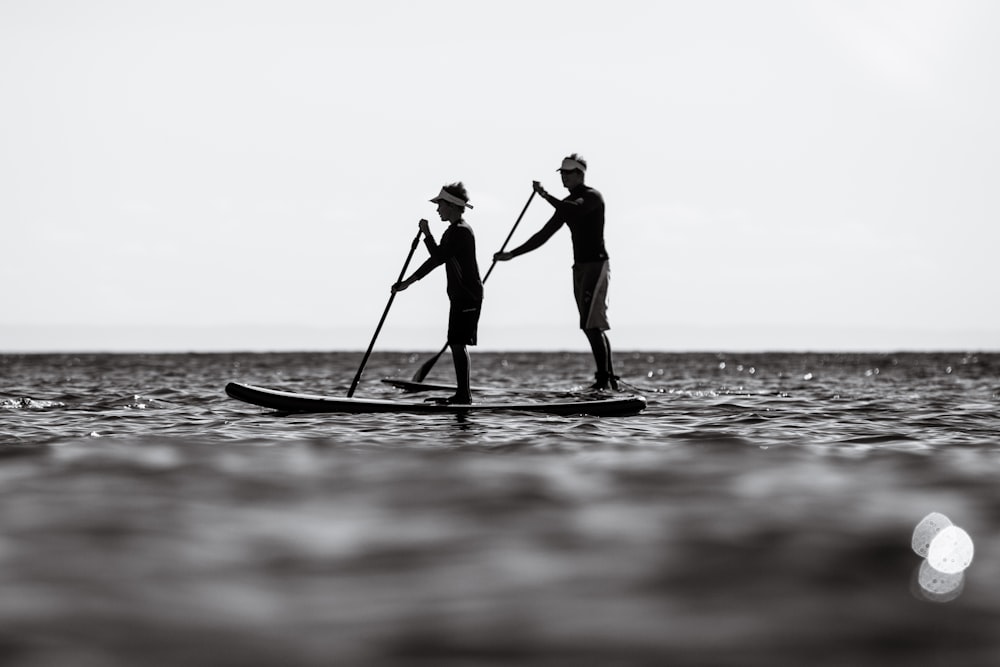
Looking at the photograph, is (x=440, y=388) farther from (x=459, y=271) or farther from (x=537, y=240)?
(x=459, y=271)

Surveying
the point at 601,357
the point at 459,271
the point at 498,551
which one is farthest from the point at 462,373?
the point at 498,551

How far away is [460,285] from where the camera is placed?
10.3 meters

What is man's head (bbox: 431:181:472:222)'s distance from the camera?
1020cm

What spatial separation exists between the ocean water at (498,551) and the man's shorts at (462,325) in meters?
2.90

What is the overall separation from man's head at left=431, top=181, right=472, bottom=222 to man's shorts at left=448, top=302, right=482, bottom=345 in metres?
0.94

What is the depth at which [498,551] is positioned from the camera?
3771 millimetres

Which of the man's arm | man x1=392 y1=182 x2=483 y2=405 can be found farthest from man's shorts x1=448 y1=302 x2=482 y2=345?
the man's arm

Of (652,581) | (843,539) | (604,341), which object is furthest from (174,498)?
(604,341)

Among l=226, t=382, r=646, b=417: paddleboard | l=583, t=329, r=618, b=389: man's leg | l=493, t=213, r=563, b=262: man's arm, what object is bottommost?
l=226, t=382, r=646, b=417: paddleboard

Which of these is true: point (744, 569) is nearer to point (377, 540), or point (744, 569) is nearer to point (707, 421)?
point (377, 540)

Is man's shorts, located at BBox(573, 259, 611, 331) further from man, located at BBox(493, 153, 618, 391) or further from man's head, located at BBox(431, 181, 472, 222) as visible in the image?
man's head, located at BBox(431, 181, 472, 222)

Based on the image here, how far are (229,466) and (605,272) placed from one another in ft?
25.8

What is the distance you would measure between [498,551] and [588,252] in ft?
31.2

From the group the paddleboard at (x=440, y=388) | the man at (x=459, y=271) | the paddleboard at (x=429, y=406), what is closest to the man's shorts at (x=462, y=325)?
the man at (x=459, y=271)
